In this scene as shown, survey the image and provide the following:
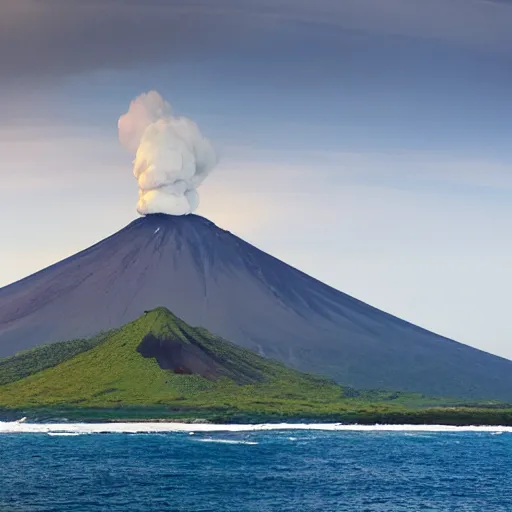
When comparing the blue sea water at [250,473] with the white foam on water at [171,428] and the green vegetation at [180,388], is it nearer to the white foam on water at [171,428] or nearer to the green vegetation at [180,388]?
the white foam on water at [171,428]

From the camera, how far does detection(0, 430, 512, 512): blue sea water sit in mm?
57250

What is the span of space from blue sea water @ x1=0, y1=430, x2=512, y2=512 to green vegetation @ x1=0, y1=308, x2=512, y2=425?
19.0 metres

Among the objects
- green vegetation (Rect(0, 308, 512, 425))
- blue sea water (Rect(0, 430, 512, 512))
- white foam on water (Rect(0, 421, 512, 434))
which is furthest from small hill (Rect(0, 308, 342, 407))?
blue sea water (Rect(0, 430, 512, 512))

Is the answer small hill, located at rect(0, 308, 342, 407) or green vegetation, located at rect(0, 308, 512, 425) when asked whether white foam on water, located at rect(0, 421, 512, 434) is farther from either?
small hill, located at rect(0, 308, 342, 407)

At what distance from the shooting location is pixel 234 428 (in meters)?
107

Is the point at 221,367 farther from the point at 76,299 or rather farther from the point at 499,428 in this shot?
the point at 76,299

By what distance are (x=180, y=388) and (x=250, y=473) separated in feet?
204

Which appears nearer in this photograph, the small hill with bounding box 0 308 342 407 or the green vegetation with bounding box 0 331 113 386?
the small hill with bounding box 0 308 342 407

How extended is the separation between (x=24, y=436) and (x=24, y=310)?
352 ft

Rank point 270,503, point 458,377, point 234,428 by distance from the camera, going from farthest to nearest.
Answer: point 458,377 < point 234,428 < point 270,503

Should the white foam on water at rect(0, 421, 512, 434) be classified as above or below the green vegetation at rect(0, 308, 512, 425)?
below

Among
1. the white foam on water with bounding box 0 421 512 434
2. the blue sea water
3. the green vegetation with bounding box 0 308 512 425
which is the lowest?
the blue sea water

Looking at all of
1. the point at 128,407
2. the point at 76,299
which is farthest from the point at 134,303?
the point at 128,407

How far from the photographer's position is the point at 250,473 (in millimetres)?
69938
